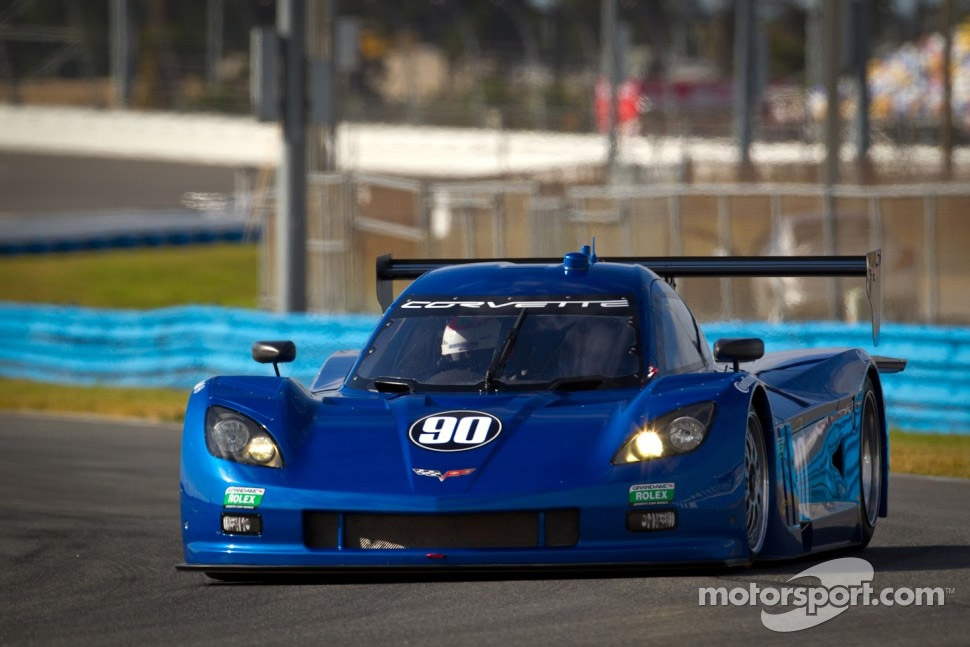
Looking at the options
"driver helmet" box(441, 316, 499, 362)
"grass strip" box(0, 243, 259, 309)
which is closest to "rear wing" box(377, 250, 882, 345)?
"driver helmet" box(441, 316, 499, 362)

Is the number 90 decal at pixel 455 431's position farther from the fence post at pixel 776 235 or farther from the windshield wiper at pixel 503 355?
the fence post at pixel 776 235

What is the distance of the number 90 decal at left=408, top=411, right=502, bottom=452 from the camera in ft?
23.1

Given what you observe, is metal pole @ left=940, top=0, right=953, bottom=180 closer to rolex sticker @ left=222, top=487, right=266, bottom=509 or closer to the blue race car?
the blue race car

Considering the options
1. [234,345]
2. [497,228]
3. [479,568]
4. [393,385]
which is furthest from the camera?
[497,228]

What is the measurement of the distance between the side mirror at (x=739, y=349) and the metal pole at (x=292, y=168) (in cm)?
1168

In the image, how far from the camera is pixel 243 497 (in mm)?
7062

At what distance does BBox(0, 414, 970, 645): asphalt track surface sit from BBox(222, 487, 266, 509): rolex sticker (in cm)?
36

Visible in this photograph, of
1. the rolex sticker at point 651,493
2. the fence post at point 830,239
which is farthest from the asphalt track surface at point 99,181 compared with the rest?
the rolex sticker at point 651,493

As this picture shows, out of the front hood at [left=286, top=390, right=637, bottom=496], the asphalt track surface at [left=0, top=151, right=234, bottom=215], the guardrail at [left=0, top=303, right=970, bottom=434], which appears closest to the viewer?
the front hood at [left=286, top=390, right=637, bottom=496]

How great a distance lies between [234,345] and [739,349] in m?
13.2

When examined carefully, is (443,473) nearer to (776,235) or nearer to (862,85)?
(776,235)

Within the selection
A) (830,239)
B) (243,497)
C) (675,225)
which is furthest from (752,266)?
(675,225)

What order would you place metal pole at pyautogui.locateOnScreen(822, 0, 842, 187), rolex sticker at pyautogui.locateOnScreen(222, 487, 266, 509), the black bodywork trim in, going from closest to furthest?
the black bodywork trim < rolex sticker at pyautogui.locateOnScreen(222, 487, 266, 509) < metal pole at pyautogui.locateOnScreen(822, 0, 842, 187)

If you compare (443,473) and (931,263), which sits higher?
(931,263)
